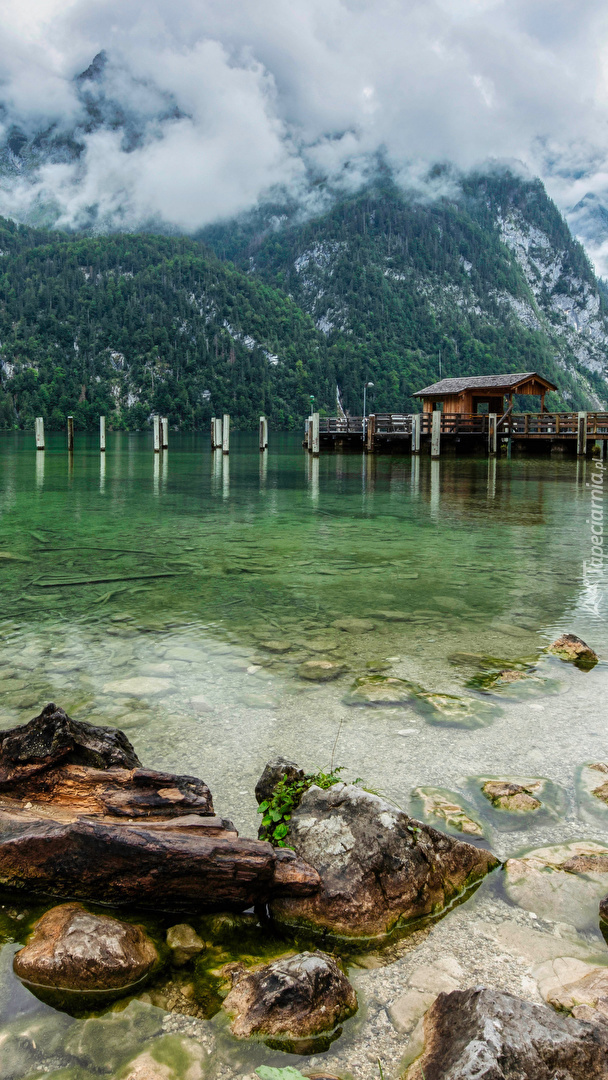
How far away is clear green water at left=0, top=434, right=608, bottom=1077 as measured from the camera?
4.71 meters

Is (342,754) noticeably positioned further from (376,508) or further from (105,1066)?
(376,508)

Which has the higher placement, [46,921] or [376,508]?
[376,508]

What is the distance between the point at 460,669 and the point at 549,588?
4.26 metres

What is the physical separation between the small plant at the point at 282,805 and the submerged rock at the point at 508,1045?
1.34 metres

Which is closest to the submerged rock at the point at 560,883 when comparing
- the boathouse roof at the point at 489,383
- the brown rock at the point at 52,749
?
the brown rock at the point at 52,749

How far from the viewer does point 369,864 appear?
134 inches

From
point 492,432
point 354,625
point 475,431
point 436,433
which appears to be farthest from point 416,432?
point 354,625

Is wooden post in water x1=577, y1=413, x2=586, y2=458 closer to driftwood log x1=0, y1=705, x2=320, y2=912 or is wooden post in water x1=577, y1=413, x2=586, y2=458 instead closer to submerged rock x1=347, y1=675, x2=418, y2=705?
submerged rock x1=347, y1=675, x2=418, y2=705

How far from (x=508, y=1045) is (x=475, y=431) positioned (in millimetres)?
53994

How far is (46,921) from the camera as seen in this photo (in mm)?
3129

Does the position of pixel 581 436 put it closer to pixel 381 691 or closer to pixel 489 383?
pixel 489 383

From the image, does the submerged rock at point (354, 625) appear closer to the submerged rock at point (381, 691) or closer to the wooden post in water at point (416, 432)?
the submerged rock at point (381, 691)

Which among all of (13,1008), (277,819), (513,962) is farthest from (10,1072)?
(513,962)

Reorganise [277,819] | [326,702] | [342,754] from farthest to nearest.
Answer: [326,702], [342,754], [277,819]
